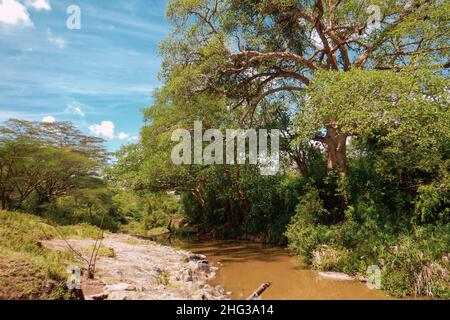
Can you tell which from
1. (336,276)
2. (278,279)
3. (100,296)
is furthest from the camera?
(278,279)

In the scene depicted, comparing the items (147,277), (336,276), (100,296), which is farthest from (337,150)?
(100,296)

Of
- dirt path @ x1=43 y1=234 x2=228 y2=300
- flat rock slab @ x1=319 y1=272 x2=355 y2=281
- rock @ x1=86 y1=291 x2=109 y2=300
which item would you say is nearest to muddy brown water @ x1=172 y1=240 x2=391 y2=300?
flat rock slab @ x1=319 y1=272 x2=355 y2=281

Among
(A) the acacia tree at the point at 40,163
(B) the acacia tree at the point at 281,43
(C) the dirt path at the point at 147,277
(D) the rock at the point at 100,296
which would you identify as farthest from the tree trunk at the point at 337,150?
(A) the acacia tree at the point at 40,163

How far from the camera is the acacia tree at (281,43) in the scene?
11.6 metres

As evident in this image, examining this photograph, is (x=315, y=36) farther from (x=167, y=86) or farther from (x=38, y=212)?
(x=38, y=212)

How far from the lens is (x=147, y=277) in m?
8.65

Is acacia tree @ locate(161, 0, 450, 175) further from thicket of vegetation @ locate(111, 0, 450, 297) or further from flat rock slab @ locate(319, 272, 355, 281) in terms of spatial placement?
flat rock slab @ locate(319, 272, 355, 281)

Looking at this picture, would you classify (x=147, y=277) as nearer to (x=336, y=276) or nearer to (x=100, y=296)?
(x=100, y=296)

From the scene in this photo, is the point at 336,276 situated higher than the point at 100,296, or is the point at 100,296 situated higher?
the point at 100,296

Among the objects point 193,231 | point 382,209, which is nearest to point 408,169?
point 382,209

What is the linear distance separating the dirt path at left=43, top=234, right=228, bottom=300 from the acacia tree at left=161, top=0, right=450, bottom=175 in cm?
596

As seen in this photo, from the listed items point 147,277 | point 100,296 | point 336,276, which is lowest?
point 336,276

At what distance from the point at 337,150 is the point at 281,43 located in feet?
15.3
